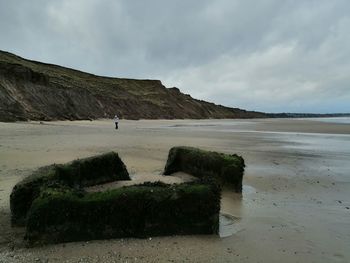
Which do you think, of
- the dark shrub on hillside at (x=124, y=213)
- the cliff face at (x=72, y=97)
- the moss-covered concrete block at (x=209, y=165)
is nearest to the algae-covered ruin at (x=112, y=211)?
the dark shrub on hillside at (x=124, y=213)

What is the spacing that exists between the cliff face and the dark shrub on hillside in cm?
2967

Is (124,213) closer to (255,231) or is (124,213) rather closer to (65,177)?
(255,231)

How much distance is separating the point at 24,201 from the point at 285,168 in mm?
8269

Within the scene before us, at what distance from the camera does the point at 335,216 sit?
6102 millimetres

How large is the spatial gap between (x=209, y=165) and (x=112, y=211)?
3954 mm

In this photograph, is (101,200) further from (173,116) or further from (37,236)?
(173,116)

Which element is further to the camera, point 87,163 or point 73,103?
point 73,103

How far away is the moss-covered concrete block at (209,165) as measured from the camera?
7730 millimetres

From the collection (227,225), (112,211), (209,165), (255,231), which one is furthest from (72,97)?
(255,231)

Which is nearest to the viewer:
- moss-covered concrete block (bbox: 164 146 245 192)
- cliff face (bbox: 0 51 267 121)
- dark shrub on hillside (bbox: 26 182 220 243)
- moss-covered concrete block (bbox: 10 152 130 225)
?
dark shrub on hillside (bbox: 26 182 220 243)

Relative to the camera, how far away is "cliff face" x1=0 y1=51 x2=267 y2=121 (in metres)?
40.8

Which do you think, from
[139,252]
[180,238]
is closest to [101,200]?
[139,252]

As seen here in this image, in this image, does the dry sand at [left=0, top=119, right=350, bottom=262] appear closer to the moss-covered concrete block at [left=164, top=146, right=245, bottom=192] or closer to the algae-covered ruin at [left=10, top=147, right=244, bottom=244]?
the algae-covered ruin at [left=10, top=147, right=244, bottom=244]

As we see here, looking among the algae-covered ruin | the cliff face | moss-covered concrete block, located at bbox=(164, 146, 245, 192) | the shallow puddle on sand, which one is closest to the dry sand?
the shallow puddle on sand
